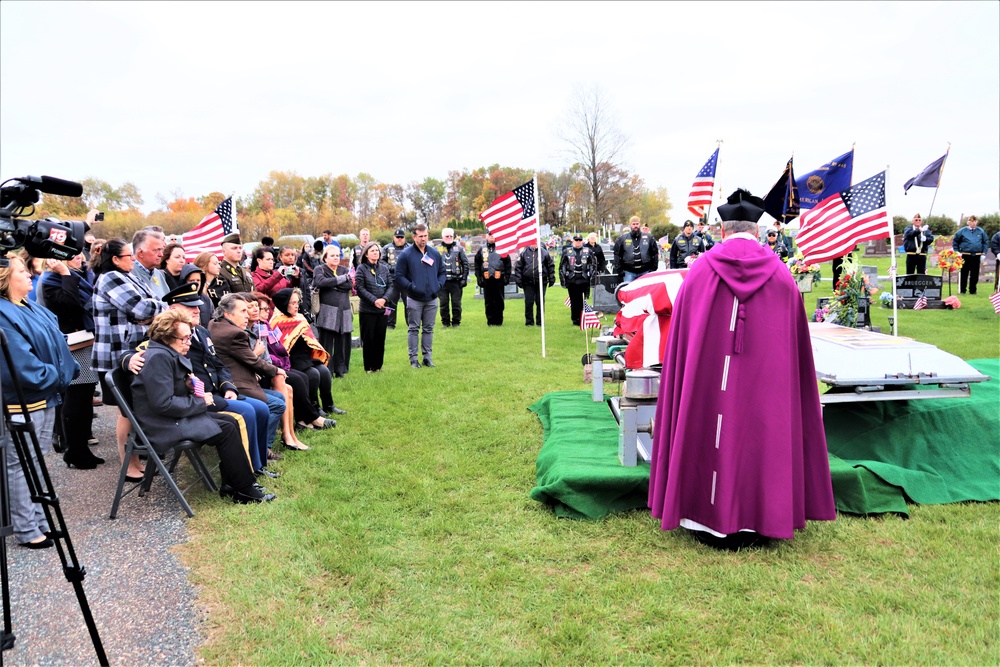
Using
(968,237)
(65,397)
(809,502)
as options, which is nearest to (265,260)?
(65,397)

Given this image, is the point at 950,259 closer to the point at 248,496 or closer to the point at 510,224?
the point at 510,224

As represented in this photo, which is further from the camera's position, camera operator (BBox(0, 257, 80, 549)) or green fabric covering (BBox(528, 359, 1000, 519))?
green fabric covering (BBox(528, 359, 1000, 519))

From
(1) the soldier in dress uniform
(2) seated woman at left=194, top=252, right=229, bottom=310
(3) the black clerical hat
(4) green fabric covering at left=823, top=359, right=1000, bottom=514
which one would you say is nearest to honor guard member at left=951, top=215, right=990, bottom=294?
(1) the soldier in dress uniform

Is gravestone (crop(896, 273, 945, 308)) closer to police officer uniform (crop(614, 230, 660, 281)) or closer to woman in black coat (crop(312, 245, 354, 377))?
police officer uniform (crop(614, 230, 660, 281))

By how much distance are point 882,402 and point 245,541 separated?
5.20 metres

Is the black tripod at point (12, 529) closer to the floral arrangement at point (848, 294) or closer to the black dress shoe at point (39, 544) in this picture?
the black dress shoe at point (39, 544)

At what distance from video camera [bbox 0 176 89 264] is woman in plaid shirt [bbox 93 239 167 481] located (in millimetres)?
1945

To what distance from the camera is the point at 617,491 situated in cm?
479

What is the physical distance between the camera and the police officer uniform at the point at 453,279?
15359mm

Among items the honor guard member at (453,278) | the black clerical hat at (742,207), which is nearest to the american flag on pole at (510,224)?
the honor guard member at (453,278)

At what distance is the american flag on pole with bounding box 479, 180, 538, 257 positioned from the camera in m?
11.5

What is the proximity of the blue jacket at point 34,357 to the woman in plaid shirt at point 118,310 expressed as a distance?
739 millimetres

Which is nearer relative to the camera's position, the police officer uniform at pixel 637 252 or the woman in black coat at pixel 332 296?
the woman in black coat at pixel 332 296

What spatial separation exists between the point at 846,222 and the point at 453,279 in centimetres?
847
